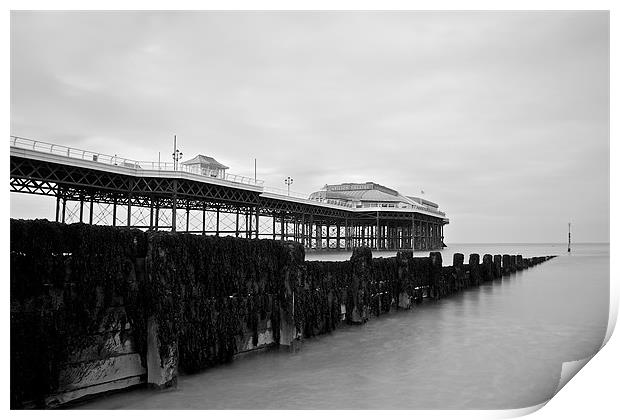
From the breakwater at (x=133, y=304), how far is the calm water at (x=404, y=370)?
1.23 ft

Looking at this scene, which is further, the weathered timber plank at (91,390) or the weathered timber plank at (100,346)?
the weathered timber plank at (100,346)

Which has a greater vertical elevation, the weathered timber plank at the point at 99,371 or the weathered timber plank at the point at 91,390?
the weathered timber plank at the point at 99,371

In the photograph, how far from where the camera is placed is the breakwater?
5.52m

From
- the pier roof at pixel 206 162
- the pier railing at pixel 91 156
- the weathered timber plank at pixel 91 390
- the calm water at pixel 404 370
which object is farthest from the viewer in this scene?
the pier roof at pixel 206 162

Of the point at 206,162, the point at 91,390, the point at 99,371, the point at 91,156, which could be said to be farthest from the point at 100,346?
the point at 206,162

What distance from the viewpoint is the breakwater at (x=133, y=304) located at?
552 centimetres

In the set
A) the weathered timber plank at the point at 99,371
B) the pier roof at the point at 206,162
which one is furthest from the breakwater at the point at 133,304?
the pier roof at the point at 206,162

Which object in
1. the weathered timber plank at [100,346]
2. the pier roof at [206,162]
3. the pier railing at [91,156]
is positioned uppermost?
the pier roof at [206,162]

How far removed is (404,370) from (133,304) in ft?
15.8

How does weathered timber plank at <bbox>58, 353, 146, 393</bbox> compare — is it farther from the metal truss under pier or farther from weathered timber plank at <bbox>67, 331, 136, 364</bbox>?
the metal truss under pier

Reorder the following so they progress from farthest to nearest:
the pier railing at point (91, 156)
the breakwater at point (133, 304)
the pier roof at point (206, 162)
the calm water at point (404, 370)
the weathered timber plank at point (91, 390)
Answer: the pier roof at point (206, 162)
the pier railing at point (91, 156)
the calm water at point (404, 370)
the weathered timber plank at point (91, 390)
the breakwater at point (133, 304)

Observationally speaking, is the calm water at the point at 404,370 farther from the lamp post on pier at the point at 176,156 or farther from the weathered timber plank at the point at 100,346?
the lamp post on pier at the point at 176,156
